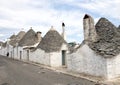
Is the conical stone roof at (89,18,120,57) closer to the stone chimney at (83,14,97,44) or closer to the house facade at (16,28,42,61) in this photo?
the stone chimney at (83,14,97,44)

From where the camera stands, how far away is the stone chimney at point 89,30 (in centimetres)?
2109

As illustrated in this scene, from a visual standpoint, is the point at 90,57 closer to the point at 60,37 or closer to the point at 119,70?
the point at 119,70

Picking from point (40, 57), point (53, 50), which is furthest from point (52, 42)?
point (40, 57)

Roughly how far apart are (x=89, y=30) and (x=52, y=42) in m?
10.8

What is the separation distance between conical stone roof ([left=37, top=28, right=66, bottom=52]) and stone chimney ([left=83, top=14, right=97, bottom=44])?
31.4ft

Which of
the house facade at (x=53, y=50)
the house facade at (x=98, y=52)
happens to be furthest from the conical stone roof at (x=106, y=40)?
the house facade at (x=53, y=50)

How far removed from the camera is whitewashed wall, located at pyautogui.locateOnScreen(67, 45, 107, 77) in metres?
18.5

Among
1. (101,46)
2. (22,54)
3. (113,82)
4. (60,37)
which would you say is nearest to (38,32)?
(22,54)

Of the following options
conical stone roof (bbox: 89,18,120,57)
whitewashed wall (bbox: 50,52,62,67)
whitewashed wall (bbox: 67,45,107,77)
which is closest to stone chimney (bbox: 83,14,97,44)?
conical stone roof (bbox: 89,18,120,57)

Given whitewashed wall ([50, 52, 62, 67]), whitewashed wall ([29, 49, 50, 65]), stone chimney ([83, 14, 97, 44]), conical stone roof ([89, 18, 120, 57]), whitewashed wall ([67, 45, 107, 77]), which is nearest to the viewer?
whitewashed wall ([67, 45, 107, 77])

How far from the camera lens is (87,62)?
20594 millimetres

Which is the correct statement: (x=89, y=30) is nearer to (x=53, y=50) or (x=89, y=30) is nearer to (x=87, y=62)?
(x=87, y=62)

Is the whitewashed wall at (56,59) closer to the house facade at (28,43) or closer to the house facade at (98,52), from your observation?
the house facade at (98,52)

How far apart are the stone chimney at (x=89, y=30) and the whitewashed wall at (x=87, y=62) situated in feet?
2.92
